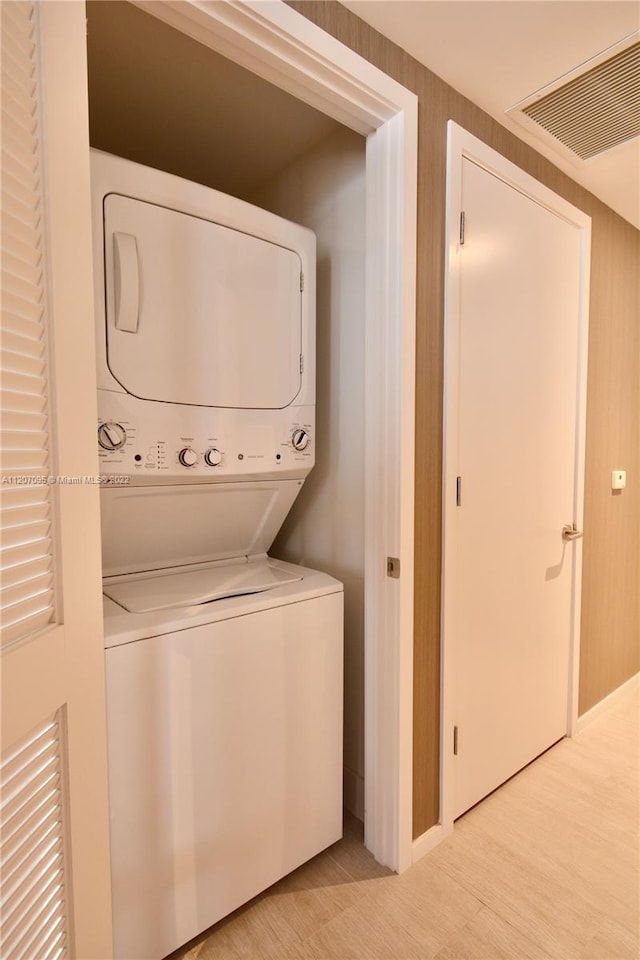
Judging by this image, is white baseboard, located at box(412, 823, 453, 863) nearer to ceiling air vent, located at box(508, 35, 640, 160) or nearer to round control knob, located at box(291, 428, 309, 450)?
round control knob, located at box(291, 428, 309, 450)

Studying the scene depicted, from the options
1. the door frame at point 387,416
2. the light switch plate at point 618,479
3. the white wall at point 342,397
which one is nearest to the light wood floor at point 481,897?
the door frame at point 387,416

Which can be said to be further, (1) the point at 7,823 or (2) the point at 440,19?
(2) the point at 440,19

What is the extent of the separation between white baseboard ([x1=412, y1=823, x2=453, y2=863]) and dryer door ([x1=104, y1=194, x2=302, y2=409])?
1419 millimetres

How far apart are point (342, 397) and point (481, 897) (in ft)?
5.07

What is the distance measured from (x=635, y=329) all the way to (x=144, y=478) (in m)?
2.56

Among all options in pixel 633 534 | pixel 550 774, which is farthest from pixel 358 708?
pixel 633 534

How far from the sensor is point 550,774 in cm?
204

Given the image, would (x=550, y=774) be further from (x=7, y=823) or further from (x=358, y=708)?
(x=7, y=823)

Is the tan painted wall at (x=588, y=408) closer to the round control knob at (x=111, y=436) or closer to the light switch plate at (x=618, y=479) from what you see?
the light switch plate at (x=618, y=479)

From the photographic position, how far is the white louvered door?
75 cm

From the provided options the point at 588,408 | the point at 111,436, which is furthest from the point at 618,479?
the point at 111,436

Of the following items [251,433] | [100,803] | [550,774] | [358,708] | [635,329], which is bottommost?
[550,774]

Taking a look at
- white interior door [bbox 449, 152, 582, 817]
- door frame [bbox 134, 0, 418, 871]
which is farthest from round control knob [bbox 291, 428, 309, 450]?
white interior door [bbox 449, 152, 582, 817]

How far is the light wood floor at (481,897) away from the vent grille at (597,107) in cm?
235
